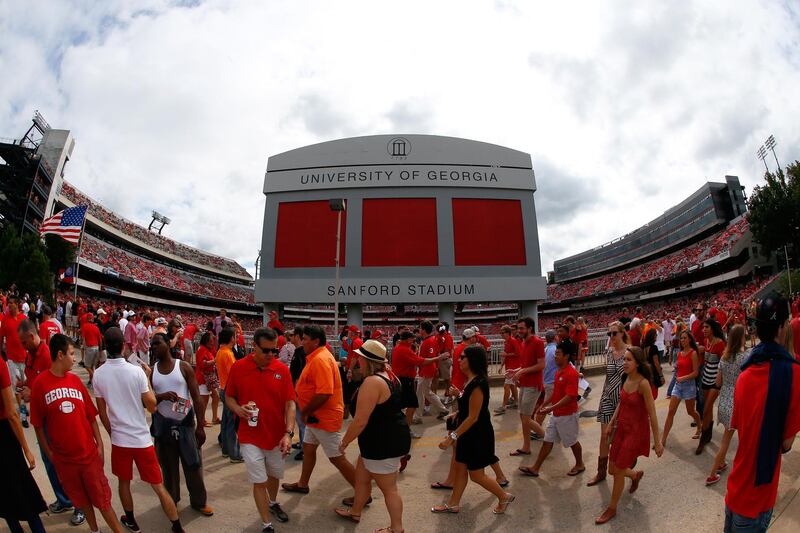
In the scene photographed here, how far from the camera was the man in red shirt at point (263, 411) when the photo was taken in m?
4.09

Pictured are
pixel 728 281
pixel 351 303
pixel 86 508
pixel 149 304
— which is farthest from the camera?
pixel 149 304

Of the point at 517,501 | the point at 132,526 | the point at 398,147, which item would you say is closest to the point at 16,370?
the point at 132,526

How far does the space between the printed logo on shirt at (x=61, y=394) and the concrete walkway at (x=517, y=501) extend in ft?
4.61

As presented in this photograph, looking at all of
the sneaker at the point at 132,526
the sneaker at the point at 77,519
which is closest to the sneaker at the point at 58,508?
the sneaker at the point at 77,519

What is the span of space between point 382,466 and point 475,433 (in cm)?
101

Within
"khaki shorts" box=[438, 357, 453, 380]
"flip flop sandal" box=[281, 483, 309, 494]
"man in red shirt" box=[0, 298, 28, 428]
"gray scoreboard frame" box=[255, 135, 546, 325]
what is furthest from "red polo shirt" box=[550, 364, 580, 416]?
"gray scoreboard frame" box=[255, 135, 546, 325]

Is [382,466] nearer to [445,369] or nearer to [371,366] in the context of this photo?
[371,366]

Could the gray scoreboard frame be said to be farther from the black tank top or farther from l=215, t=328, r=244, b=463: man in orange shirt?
the black tank top

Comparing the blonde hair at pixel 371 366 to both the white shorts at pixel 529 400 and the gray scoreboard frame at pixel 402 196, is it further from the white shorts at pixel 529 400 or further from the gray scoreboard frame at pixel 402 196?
the gray scoreboard frame at pixel 402 196

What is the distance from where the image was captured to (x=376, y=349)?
396 cm

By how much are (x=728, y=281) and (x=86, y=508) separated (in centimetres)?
5342

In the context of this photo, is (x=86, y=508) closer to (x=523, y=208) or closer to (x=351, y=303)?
(x=351, y=303)

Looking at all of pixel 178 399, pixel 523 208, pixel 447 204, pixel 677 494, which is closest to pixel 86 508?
pixel 178 399

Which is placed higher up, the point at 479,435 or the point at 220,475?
the point at 479,435
